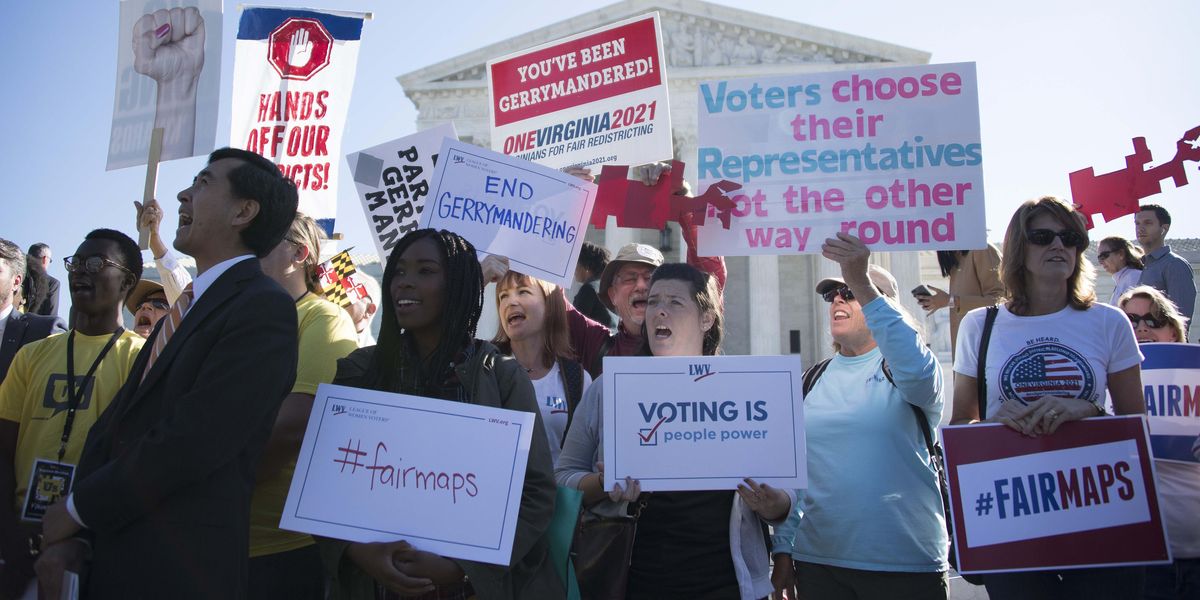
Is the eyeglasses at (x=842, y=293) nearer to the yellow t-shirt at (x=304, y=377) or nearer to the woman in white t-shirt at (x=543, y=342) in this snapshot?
the woman in white t-shirt at (x=543, y=342)

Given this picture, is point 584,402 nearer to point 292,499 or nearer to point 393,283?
point 393,283

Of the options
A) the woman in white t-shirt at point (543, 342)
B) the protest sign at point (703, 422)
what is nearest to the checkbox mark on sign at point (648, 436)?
the protest sign at point (703, 422)

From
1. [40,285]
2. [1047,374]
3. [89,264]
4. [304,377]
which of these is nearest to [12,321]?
[89,264]

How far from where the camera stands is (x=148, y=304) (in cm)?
573

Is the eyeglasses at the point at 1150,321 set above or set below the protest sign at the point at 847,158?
below

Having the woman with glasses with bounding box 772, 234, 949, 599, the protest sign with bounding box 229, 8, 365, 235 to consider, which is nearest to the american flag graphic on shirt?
the woman with glasses with bounding box 772, 234, 949, 599

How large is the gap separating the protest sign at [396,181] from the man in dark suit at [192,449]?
2573 mm

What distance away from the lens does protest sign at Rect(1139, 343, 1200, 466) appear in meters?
3.98

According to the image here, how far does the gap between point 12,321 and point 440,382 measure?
3.66 metres

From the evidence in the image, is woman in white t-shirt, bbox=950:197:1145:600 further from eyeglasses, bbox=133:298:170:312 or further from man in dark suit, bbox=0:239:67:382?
man in dark suit, bbox=0:239:67:382

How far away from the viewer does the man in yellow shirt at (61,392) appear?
3637 mm

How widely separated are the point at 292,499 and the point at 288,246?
145 cm

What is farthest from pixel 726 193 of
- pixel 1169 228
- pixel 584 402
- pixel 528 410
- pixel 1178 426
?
pixel 1169 228

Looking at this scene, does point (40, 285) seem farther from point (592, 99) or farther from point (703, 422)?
point (703, 422)
